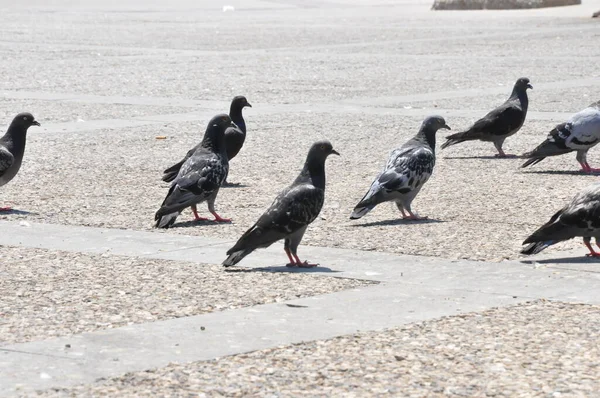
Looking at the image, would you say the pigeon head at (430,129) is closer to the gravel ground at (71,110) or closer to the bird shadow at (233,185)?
the bird shadow at (233,185)

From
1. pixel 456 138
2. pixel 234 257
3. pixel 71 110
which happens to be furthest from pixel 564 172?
pixel 71 110

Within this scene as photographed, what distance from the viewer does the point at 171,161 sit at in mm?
13594

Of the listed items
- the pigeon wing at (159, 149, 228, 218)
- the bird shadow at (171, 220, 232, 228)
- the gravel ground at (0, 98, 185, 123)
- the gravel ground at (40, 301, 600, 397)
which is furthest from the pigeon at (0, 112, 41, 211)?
the gravel ground at (40, 301, 600, 397)

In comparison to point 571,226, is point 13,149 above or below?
below

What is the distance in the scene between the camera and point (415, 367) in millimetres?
6109

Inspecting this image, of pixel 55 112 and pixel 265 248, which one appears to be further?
pixel 55 112

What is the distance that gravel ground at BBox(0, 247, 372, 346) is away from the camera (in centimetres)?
705

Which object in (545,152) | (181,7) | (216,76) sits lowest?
(181,7)

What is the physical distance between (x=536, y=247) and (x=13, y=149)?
496cm

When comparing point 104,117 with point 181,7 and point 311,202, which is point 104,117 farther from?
point 181,7

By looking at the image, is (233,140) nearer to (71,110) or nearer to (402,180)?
(402,180)

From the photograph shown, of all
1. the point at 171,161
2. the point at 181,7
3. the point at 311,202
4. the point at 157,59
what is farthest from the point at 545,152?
the point at 181,7

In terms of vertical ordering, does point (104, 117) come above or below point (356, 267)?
below

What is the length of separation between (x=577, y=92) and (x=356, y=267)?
39.6ft
